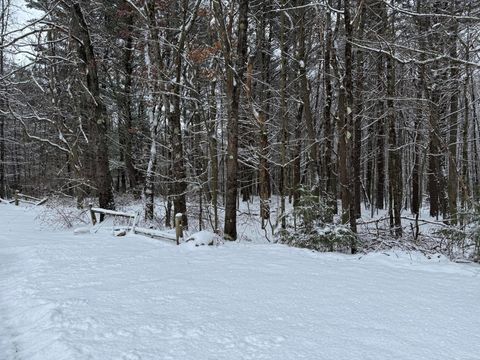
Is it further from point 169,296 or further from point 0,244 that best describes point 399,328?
point 0,244

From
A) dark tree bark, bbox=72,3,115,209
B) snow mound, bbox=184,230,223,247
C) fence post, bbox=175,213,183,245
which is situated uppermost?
dark tree bark, bbox=72,3,115,209

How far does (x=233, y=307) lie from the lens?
461 cm

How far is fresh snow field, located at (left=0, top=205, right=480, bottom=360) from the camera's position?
11.4 ft

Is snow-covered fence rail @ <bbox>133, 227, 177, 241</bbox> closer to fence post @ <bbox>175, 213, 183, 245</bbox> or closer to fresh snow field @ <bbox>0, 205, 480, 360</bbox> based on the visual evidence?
fence post @ <bbox>175, 213, 183, 245</bbox>

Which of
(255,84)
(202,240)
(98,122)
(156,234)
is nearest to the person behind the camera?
(202,240)

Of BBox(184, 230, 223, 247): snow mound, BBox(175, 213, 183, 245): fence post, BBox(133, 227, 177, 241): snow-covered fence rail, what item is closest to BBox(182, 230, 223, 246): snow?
BBox(184, 230, 223, 247): snow mound

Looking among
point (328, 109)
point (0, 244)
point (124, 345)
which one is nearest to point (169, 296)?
point (124, 345)

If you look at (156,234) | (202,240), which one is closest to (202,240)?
(202,240)

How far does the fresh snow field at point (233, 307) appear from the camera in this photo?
11.4 feet

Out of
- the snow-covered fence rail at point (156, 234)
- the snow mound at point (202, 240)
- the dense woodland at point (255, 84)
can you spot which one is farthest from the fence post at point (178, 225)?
the dense woodland at point (255, 84)

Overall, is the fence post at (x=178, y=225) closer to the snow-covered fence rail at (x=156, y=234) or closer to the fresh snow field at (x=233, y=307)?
the snow-covered fence rail at (x=156, y=234)

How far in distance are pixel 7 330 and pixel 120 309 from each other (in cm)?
116

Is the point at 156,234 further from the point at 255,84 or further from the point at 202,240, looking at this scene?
the point at 255,84

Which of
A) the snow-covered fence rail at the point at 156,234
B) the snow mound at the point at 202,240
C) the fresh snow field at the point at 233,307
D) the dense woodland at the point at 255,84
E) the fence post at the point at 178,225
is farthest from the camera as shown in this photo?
the dense woodland at the point at 255,84
